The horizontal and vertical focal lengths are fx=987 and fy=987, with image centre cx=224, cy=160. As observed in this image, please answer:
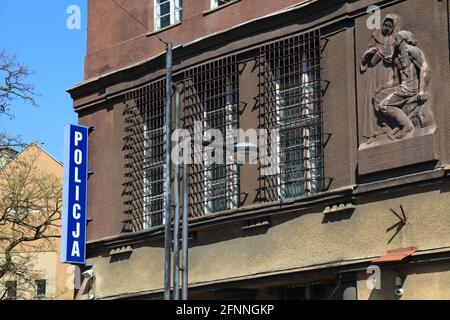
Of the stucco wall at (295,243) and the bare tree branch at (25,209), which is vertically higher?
the bare tree branch at (25,209)

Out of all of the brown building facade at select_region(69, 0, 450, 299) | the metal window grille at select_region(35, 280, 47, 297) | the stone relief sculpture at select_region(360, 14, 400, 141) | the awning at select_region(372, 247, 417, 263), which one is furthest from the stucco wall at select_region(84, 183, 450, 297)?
the metal window grille at select_region(35, 280, 47, 297)

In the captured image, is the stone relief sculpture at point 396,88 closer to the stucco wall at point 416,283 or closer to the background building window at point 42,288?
the stucco wall at point 416,283

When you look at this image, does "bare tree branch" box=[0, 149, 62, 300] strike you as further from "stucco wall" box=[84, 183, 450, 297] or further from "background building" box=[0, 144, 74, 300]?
"stucco wall" box=[84, 183, 450, 297]

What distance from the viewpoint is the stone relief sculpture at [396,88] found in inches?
731

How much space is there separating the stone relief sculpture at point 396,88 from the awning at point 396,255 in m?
2.16

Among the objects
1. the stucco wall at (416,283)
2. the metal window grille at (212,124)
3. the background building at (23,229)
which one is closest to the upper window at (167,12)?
the metal window grille at (212,124)

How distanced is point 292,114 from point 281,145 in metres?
0.72

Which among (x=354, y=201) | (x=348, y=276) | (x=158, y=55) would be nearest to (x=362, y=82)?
(x=354, y=201)

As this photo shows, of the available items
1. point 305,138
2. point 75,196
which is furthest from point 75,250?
point 305,138

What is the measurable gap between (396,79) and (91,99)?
34.0 ft

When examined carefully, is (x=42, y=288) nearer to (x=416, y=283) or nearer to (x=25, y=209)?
(x=25, y=209)

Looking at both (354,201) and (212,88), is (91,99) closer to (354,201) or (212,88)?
(212,88)

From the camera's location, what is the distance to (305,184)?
20.8 m
